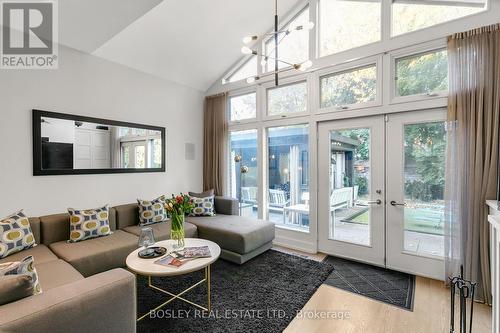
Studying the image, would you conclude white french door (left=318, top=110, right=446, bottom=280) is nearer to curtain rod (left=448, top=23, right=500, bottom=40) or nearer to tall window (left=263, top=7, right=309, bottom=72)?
curtain rod (left=448, top=23, right=500, bottom=40)

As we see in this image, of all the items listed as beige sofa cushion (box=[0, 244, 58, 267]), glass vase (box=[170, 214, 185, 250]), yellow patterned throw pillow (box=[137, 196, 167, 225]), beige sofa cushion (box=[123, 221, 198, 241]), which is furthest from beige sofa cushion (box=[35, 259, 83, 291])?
yellow patterned throw pillow (box=[137, 196, 167, 225])

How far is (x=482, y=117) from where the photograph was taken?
2.50 m

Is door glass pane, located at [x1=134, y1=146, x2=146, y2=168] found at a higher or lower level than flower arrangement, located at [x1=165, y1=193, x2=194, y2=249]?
higher

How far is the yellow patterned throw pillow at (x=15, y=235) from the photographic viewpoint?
2305 millimetres

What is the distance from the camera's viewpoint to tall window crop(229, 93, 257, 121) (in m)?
4.58

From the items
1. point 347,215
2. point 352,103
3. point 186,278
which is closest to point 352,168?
point 347,215

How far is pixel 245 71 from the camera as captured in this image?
15.6 feet

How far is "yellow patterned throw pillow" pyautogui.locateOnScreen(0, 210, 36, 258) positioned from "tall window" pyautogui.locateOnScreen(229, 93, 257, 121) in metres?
3.47

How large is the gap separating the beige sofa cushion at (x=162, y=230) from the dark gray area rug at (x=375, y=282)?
6.38ft

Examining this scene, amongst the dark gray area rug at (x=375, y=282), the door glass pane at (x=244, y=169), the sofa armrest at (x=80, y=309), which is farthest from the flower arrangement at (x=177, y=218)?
the door glass pane at (x=244, y=169)

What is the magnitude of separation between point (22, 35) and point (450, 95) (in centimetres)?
509

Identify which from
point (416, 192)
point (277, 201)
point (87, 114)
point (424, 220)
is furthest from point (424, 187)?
point (87, 114)

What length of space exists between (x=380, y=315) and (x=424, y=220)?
1404 millimetres

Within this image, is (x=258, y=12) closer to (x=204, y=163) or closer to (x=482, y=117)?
(x=204, y=163)
